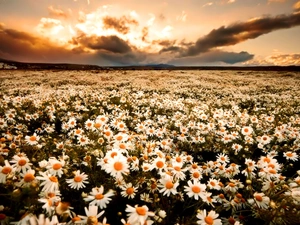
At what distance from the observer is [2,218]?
1.90 metres

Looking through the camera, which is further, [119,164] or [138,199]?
[138,199]

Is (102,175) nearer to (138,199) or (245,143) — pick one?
(138,199)

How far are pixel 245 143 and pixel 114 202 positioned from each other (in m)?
4.04

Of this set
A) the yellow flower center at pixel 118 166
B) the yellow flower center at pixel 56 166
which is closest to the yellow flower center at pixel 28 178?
the yellow flower center at pixel 56 166

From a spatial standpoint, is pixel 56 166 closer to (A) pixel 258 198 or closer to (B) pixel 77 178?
(B) pixel 77 178

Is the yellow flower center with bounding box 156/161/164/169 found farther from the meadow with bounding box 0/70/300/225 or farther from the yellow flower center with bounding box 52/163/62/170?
the yellow flower center with bounding box 52/163/62/170

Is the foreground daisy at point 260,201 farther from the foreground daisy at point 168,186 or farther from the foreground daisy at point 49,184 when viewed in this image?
the foreground daisy at point 49,184

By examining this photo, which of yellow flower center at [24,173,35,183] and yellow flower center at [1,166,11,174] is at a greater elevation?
yellow flower center at [1,166,11,174]

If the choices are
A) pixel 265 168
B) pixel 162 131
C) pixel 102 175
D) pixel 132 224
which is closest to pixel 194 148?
pixel 162 131

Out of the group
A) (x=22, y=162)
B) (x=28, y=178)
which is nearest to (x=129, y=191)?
(x=28, y=178)

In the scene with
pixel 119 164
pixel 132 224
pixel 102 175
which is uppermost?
pixel 119 164

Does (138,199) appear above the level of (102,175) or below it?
below

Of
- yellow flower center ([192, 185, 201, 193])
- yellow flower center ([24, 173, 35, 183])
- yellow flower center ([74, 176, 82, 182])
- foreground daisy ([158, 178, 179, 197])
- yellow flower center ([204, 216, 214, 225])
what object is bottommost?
yellow flower center ([204, 216, 214, 225])

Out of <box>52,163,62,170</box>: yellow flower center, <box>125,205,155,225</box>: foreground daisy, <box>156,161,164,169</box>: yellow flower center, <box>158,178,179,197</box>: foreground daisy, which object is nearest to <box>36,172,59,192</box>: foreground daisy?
<box>52,163,62,170</box>: yellow flower center
